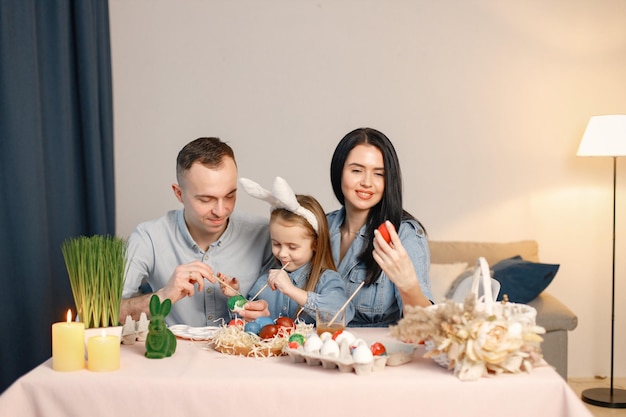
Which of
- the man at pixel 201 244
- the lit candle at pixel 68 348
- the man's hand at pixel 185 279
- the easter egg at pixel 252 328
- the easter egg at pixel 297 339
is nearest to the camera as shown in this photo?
the lit candle at pixel 68 348

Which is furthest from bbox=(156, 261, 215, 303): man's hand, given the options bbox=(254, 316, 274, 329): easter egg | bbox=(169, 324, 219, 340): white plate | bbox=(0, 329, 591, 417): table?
bbox=(0, 329, 591, 417): table

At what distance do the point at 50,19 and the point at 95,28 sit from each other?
1.49ft

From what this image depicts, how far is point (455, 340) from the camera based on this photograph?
1767 mm

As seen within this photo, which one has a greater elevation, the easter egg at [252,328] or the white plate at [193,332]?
the easter egg at [252,328]

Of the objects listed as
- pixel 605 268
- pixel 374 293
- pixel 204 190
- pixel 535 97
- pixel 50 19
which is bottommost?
pixel 605 268

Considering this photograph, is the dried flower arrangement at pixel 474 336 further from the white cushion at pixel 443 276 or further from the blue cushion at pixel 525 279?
the white cushion at pixel 443 276

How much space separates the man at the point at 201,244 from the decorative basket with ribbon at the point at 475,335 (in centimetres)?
83


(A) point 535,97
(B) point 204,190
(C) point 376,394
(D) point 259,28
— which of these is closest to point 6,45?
(B) point 204,190

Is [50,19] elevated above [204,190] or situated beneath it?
elevated above

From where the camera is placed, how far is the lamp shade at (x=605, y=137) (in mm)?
4250

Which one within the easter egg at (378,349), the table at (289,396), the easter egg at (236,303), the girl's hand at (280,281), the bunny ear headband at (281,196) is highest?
the bunny ear headband at (281,196)

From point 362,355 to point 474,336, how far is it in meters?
0.26

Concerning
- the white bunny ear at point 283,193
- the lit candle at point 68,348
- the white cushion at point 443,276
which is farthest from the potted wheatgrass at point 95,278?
the white cushion at point 443,276

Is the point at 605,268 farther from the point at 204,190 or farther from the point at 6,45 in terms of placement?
the point at 6,45
